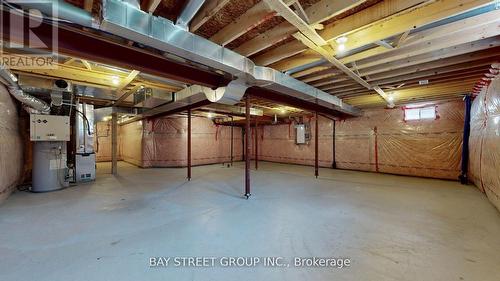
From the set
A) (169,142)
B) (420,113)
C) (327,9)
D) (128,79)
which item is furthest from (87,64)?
(420,113)

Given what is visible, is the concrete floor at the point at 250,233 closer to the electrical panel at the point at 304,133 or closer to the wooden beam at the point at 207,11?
the wooden beam at the point at 207,11

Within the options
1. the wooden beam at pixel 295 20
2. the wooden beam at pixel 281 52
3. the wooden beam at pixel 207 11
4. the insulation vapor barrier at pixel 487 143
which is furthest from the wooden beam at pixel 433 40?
the insulation vapor barrier at pixel 487 143

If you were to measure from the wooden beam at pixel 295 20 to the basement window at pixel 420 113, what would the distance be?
5144mm

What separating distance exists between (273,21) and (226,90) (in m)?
1.19

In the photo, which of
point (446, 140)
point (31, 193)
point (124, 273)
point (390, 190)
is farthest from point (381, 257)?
point (31, 193)

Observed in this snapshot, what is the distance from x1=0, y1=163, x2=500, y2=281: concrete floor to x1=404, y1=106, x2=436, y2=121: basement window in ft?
7.73

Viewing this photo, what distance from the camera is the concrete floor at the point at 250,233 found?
1626mm

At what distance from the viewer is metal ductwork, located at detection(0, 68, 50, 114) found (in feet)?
9.38

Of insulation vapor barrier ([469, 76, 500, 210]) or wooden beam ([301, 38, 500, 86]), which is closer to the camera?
wooden beam ([301, 38, 500, 86])

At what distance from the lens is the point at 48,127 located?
4.07 metres

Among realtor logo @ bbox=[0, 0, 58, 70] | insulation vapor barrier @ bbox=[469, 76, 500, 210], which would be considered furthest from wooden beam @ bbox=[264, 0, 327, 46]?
insulation vapor barrier @ bbox=[469, 76, 500, 210]

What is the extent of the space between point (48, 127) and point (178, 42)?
4034 mm

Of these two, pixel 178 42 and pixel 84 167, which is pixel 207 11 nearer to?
pixel 178 42

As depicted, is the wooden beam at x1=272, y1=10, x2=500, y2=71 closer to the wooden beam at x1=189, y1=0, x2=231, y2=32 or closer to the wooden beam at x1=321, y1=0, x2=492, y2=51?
the wooden beam at x1=321, y1=0, x2=492, y2=51
